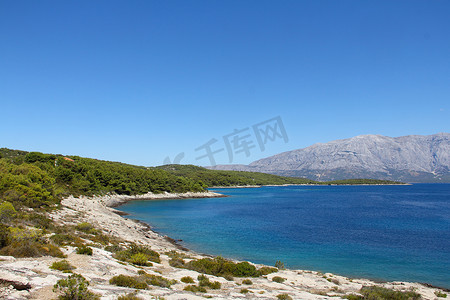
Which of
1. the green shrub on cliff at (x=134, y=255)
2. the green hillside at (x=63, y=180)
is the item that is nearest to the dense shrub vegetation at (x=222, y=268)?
the green shrub on cliff at (x=134, y=255)

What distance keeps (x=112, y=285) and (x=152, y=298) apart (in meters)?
2.68

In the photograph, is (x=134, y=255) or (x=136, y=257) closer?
(x=136, y=257)

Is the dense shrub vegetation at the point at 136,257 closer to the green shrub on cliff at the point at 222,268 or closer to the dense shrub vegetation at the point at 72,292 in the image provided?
the green shrub on cliff at the point at 222,268

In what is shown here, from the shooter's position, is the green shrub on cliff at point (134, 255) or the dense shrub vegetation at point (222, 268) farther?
the dense shrub vegetation at point (222, 268)

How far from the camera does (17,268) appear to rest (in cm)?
1218

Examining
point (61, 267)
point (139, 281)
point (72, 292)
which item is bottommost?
point (139, 281)

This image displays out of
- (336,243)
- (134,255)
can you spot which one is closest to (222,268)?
(134,255)

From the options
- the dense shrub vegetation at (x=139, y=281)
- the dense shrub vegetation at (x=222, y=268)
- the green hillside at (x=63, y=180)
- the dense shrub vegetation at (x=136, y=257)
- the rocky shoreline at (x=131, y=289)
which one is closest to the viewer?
the rocky shoreline at (x=131, y=289)

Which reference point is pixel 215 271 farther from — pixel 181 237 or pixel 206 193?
pixel 206 193

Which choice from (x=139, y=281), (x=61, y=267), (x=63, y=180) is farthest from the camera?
(x=63, y=180)

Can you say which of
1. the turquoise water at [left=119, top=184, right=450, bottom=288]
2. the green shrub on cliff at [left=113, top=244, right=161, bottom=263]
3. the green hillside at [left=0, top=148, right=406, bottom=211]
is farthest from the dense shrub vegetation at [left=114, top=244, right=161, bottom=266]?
the green hillside at [left=0, top=148, right=406, bottom=211]

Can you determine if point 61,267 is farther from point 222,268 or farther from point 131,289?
point 222,268

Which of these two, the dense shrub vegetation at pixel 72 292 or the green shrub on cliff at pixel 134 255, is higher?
the dense shrub vegetation at pixel 72 292

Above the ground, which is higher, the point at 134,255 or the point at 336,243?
the point at 134,255
